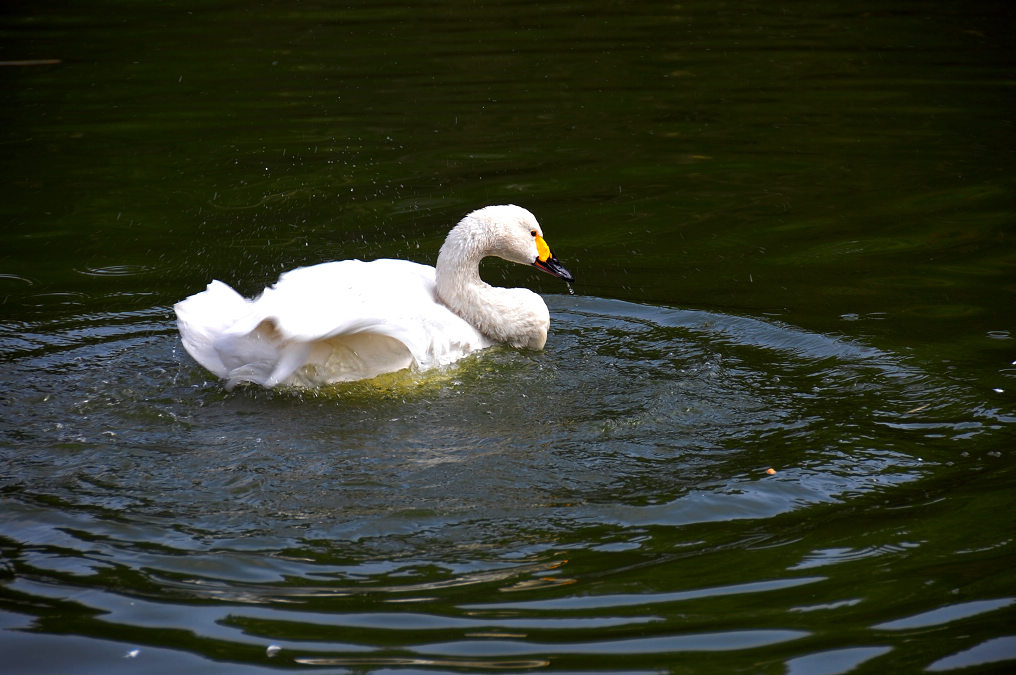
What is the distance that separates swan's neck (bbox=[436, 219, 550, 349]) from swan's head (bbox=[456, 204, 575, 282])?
0.37 ft

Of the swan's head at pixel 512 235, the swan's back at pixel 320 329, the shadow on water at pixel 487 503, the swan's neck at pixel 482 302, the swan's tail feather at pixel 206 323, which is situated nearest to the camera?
the shadow on water at pixel 487 503

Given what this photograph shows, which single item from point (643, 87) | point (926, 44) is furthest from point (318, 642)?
point (926, 44)

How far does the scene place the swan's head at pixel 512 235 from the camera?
23.9 ft

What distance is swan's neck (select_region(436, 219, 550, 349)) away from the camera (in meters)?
7.05

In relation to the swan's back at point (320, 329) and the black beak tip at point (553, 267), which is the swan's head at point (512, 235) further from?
the swan's back at point (320, 329)

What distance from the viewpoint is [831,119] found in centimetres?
1191

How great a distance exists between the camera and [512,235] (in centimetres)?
732

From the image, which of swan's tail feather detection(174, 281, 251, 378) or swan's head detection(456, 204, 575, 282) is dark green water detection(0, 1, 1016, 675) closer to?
swan's tail feather detection(174, 281, 251, 378)

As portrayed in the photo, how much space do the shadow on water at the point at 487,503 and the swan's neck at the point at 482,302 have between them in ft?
0.60

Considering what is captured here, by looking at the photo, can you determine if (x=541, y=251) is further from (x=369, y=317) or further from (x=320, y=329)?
(x=320, y=329)

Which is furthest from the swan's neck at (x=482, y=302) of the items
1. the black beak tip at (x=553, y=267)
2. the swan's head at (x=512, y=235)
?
the black beak tip at (x=553, y=267)

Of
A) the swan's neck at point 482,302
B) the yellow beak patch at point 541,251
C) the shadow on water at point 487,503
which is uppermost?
the yellow beak patch at point 541,251

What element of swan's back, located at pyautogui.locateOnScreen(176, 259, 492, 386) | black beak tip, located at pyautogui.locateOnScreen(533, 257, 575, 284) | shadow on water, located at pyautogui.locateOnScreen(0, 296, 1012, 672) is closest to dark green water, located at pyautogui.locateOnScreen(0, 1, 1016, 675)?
shadow on water, located at pyautogui.locateOnScreen(0, 296, 1012, 672)

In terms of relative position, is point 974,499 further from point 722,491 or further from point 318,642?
point 318,642
